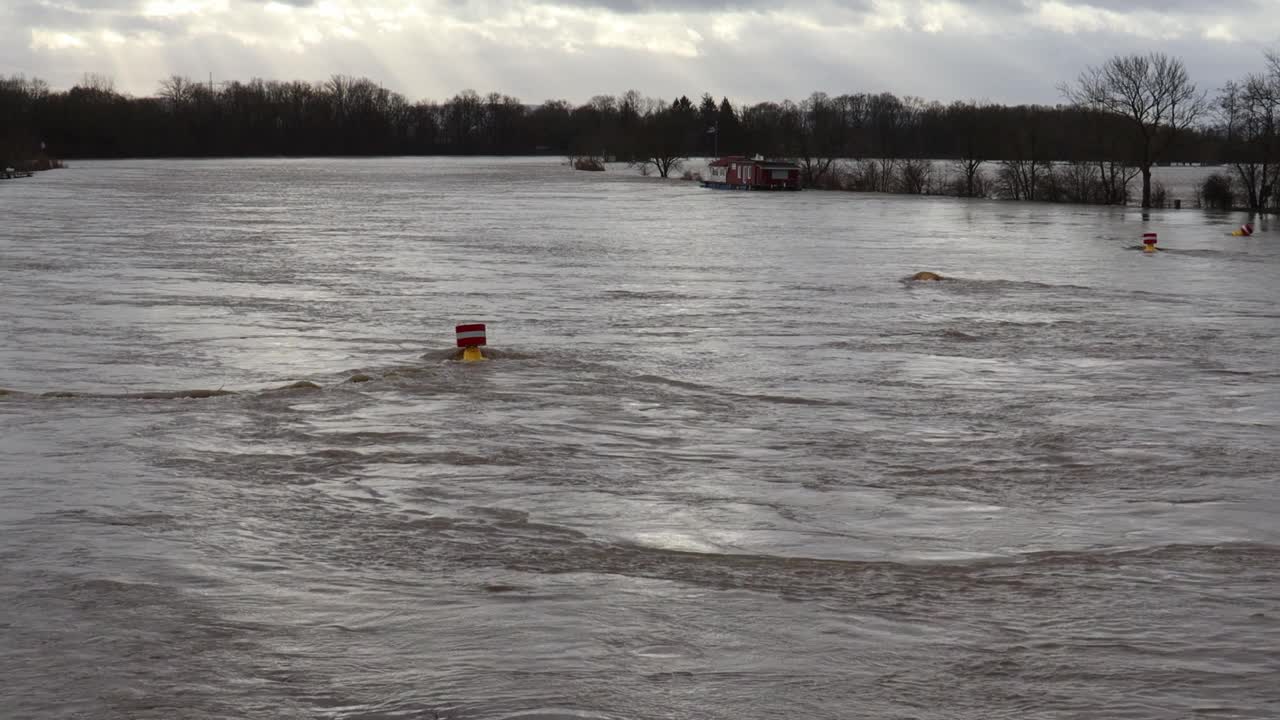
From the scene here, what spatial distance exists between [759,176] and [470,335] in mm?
83871

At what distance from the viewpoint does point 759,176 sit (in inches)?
3976

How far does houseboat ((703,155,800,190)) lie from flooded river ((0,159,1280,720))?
72.6 m

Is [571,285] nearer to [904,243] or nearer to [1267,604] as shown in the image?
[904,243]

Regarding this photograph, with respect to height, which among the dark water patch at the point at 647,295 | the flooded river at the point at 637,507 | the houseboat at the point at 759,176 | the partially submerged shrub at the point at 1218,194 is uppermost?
the houseboat at the point at 759,176

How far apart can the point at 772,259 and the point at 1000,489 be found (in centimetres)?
2566

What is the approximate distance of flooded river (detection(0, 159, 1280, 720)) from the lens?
7410 millimetres

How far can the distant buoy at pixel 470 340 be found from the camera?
18.6m

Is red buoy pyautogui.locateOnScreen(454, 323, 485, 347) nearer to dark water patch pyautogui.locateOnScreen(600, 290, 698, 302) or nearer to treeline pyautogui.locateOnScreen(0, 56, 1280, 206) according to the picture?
dark water patch pyautogui.locateOnScreen(600, 290, 698, 302)

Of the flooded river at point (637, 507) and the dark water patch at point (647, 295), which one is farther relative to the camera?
the dark water patch at point (647, 295)

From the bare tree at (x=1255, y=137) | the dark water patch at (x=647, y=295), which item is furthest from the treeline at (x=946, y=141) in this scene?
the dark water patch at (x=647, y=295)

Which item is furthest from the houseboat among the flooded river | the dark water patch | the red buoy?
the red buoy

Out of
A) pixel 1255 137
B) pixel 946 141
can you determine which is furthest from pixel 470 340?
pixel 946 141

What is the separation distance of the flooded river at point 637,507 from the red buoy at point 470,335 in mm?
351

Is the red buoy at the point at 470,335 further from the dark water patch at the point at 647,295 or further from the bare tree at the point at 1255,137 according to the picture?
the bare tree at the point at 1255,137
